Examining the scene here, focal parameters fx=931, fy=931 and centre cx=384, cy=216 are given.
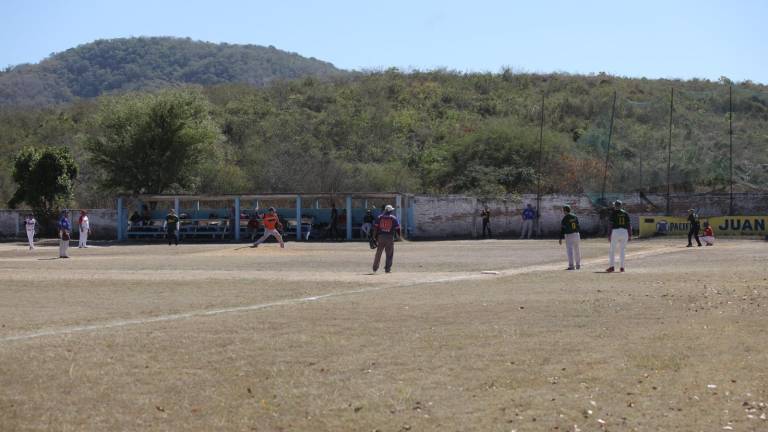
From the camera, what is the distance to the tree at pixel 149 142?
50.5 metres

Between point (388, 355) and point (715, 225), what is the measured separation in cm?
3521

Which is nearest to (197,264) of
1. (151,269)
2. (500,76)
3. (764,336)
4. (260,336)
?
(151,269)

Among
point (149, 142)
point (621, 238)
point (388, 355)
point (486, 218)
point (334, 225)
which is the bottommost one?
point (388, 355)

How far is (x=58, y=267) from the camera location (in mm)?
27656

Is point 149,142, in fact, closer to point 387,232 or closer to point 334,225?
point 334,225

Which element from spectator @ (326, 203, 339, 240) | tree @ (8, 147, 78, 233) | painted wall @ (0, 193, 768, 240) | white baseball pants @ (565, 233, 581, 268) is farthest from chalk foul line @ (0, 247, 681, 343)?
tree @ (8, 147, 78, 233)

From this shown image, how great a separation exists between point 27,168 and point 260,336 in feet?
141

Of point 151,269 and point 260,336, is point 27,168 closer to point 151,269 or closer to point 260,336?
point 151,269

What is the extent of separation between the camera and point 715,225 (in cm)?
4266

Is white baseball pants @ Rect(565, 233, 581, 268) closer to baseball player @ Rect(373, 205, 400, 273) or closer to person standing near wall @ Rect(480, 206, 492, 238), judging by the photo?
baseball player @ Rect(373, 205, 400, 273)

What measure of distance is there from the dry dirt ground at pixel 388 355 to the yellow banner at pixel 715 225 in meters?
23.0

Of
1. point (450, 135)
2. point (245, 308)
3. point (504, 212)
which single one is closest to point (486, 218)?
point (504, 212)

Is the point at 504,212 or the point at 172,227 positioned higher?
the point at 504,212

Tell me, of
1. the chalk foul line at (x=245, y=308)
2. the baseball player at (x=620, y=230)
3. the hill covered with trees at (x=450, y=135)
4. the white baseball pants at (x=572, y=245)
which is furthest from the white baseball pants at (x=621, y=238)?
the hill covered with trees at (x=450, y=135)
